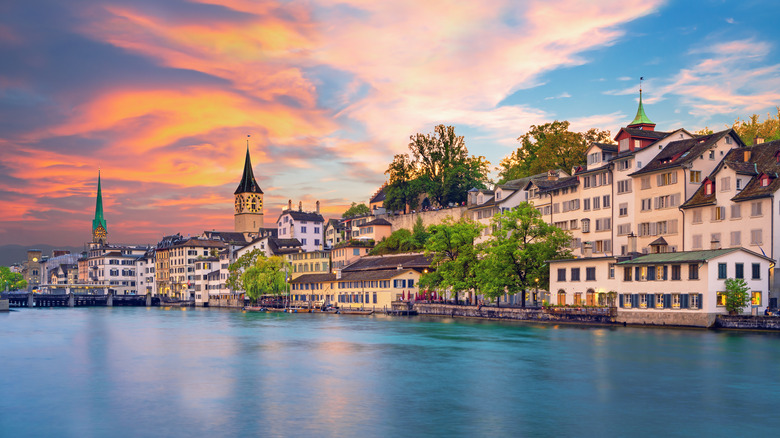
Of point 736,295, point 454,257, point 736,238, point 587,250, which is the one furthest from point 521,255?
point 736,295

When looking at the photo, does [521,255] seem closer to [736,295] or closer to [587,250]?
[587,250]

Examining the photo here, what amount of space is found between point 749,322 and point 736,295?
8.18 ft

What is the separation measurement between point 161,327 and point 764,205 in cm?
6411

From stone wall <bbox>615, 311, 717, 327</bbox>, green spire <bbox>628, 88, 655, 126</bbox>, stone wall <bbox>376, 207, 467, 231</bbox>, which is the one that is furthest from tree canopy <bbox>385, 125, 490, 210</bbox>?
stone wall <bbox>615, 311, 717, 327</bbox>

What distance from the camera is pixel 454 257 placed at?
90.6 metres

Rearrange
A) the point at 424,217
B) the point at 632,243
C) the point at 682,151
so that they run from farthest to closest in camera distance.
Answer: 1. the point at 424,217
2. the point at 682,151
3. the point at 632,243

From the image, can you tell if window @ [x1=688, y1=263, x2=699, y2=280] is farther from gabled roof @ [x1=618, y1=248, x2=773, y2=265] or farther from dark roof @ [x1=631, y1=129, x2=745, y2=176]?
dark roof @ [x1=631, y1=129, x2=745, y2=176]

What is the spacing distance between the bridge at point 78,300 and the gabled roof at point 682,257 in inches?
5434

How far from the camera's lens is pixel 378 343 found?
59.2 m

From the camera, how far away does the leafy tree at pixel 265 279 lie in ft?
422

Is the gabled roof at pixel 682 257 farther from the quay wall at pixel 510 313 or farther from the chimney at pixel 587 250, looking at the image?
the chimney at pixel 587 250

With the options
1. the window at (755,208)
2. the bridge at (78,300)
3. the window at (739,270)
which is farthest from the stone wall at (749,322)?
the bridge at (78,300)

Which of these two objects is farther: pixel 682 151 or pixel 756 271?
pixel 682 151

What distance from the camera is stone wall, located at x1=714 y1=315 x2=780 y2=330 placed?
52781mm
